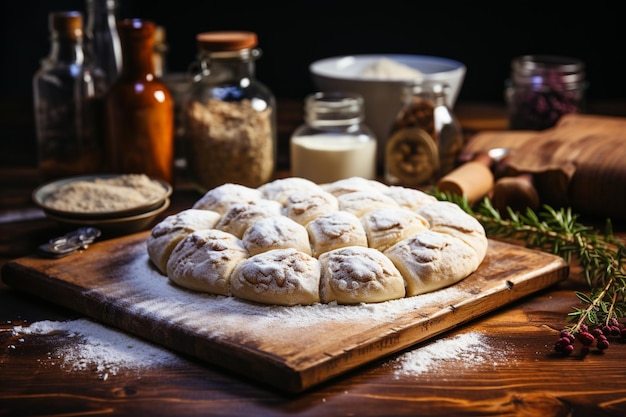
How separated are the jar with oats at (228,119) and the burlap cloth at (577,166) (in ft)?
1.98

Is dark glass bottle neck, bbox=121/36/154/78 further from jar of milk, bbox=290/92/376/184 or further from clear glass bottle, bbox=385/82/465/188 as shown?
clear glass bottle, bbox=385/82/465/188

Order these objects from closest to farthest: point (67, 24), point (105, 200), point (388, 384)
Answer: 1. point (388, 384)
2. point (105, 200)
3. point (67, 24)

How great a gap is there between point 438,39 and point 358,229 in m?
2.42

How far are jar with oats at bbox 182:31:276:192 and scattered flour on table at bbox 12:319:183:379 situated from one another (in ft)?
2.80

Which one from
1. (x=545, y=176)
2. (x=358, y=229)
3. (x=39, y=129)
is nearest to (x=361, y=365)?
(x=358, y=229)

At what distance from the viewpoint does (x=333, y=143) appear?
234 cm

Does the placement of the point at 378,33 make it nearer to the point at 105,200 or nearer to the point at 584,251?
the point at 105,200

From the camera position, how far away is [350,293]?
143cm

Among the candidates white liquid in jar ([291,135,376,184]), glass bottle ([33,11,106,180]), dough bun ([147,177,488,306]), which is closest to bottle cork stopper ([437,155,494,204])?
white liquid in jar ([291,135,376,184])

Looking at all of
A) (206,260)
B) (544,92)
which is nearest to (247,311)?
(206,260)

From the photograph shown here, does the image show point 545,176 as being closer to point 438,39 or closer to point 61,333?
point 61,333

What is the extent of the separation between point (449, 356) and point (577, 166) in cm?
99

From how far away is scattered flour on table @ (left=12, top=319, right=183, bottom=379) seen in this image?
1.33m

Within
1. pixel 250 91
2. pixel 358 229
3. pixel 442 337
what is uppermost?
pixel 250 91
